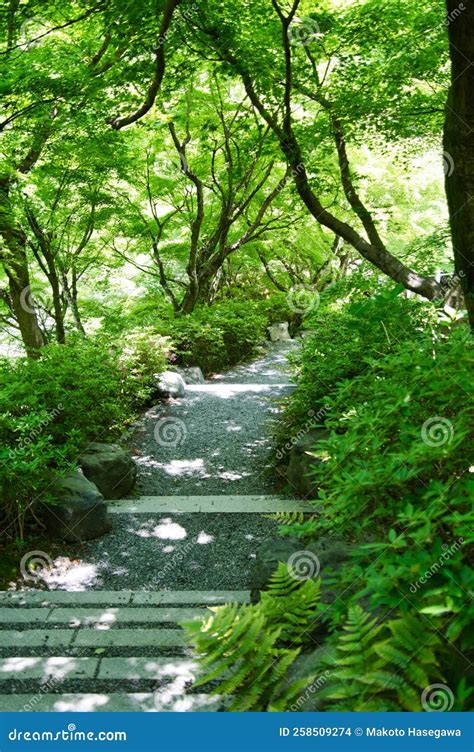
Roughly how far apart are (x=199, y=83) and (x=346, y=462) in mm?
11014

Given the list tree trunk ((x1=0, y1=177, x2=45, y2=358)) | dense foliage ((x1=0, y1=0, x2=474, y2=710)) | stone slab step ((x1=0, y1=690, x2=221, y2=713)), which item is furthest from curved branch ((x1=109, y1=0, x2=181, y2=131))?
stone slab step ((x1=0, y1=690, x2=221, y2=713))

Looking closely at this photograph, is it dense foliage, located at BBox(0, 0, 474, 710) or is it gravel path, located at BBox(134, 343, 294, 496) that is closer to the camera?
dense foliage, located at BBox(0, 0, 474, 710)

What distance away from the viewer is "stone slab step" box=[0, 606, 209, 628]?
393 cm

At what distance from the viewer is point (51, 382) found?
21.3ft

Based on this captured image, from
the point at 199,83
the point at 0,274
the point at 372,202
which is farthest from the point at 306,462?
the point at 372,202

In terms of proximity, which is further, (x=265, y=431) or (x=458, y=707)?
(x=265, y=431)

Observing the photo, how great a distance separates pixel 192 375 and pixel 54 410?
6.46 metres

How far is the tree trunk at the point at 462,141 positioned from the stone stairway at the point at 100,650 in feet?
9.97

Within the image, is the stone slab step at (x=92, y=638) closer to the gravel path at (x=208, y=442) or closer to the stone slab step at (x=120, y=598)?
the stone slab step at (x=120, y=598)

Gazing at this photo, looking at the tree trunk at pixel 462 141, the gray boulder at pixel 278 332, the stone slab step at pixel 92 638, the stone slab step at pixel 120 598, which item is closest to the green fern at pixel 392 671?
the stone slab step at pixel 92 638

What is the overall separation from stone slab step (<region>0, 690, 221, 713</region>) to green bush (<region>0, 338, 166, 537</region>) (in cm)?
215

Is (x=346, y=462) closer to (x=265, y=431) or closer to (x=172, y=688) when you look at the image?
(x=172, y=688)

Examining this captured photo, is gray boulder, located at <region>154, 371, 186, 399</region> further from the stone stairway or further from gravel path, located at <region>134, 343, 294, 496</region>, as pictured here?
the stone stairway

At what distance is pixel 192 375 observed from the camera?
12711 mm
